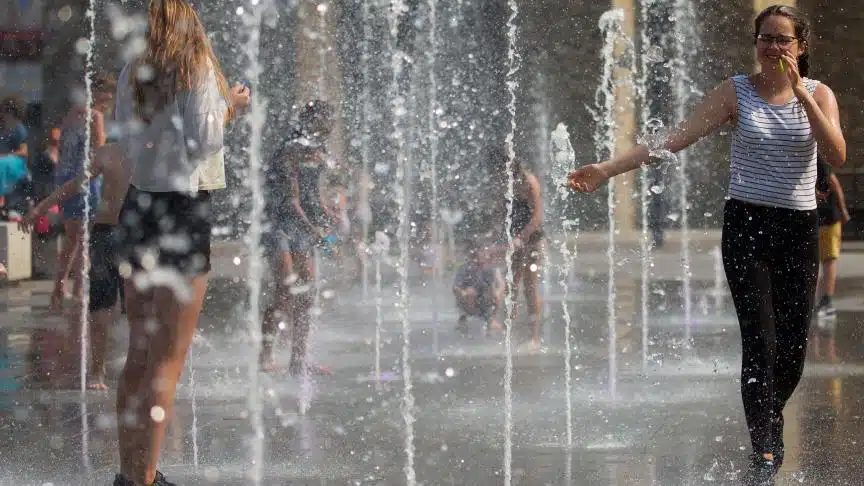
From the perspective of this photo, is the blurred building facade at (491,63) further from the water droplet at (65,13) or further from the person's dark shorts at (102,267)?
the person's dark shorts at (102,267)

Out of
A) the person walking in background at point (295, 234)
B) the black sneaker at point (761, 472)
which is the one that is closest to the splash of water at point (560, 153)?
the person walking in background at point (295, 234)

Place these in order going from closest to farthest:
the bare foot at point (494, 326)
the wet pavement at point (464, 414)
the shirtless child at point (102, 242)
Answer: the wet pavement at point (464, 414)
the shirtless child at point (102, 242)
the bare foot at point (494, 326)

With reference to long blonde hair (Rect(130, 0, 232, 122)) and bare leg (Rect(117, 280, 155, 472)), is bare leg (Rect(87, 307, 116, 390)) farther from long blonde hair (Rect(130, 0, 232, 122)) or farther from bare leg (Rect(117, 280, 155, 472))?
long blonde hair (Rect(130, 0, 232, 122))

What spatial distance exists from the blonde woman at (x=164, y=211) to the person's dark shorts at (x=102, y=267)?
238cm

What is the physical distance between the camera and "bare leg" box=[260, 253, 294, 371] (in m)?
6.69

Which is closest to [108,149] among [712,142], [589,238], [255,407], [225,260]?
[255,407]

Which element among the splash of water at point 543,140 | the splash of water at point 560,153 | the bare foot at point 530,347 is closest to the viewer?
the bare foot at point 530,347

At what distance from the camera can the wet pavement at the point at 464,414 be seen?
14.9 ft

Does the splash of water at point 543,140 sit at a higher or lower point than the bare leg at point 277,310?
higher

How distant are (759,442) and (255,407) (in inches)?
96.4

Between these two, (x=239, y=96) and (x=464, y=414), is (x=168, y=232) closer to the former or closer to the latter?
(x=239, y=96)

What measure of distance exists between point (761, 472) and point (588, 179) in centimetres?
106

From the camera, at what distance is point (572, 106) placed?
2212 cm

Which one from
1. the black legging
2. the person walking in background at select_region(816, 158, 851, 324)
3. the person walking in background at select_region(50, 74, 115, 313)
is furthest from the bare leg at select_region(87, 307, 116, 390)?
the person walking in background at select_region(816, 158, 851, 324)
